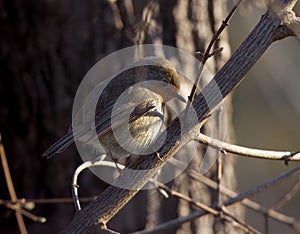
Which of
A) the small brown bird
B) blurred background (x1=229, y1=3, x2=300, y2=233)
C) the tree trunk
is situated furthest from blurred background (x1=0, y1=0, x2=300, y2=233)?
blurred background (x1=229, y1=3, x2=300, y2=233)

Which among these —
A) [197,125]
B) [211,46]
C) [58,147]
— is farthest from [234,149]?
[58,147]

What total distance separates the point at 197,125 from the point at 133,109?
21.4 inches

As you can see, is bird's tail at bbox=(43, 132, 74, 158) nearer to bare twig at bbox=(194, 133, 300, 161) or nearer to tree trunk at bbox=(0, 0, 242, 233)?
bare twig at bbox=(194, 133, 300, 161)

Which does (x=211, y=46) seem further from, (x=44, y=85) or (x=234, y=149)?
(x=44, y=85)

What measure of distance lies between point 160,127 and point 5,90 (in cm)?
138

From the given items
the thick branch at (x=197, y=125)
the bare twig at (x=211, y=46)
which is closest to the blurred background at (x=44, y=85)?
the thick branch at (x=197, y=125)

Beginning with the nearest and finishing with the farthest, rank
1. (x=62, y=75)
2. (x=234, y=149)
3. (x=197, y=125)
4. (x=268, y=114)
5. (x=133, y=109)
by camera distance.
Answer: (x=197, y=125), (x=234, y=149), (x=133, y=109), (x=62, y=75), (x=268, y=114)

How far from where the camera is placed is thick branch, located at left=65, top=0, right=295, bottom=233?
2.25 metres

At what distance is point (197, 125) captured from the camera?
2305 mm

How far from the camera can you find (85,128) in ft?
9.16

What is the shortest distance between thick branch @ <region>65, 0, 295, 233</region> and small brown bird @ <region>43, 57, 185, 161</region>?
301mm

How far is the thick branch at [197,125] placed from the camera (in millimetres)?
2250

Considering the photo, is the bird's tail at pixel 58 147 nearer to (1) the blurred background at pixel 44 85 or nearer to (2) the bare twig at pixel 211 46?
(2) the bare twig at pixel 211 46

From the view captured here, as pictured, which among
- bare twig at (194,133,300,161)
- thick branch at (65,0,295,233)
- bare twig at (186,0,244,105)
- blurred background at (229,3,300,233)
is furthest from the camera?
blurred background at (229,3,300,233)
